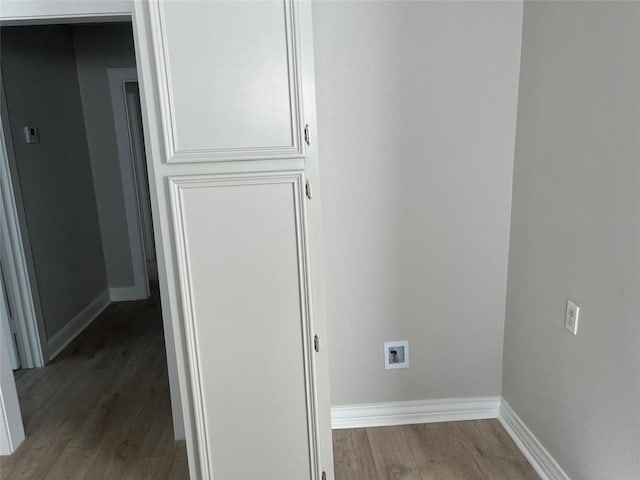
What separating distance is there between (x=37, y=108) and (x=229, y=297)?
2.59m

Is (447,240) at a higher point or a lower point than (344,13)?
lower

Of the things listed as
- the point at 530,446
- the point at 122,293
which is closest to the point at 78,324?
the point at 122,293

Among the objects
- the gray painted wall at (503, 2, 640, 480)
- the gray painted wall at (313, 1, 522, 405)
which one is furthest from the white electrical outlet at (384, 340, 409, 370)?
the gray painted wall at (503, 2, 640, 480)

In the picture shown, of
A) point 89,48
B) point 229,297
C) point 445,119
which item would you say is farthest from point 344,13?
point 89,48

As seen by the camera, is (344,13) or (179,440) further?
(179,440)

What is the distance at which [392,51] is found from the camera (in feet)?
6.51

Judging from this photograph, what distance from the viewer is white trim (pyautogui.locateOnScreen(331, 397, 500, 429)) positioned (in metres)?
2.31

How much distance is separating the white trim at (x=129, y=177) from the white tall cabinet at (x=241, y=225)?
277 cm

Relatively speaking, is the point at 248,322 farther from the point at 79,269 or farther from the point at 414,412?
the point at 79,269

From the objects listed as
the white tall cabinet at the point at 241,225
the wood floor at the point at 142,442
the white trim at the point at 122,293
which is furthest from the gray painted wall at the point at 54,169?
the white tall cabinet at the point at 241,225

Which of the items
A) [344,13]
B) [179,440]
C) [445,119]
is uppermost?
[344,13]

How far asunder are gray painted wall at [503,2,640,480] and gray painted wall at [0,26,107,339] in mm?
2927

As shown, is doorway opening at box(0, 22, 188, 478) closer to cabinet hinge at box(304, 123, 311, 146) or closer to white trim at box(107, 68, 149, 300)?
white trim at box(107, 68, 149, 300)

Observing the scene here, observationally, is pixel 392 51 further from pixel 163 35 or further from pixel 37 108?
pixel 37 108
